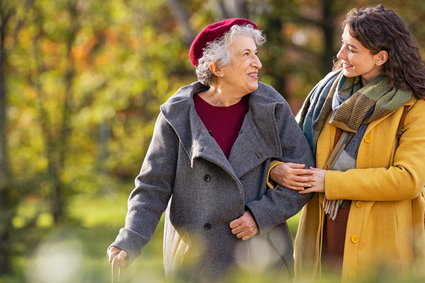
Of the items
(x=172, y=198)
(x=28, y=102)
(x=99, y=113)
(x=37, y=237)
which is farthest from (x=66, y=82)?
(x=172, y=198)

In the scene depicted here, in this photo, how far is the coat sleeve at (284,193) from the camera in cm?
350

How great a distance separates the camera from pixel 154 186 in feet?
11.8

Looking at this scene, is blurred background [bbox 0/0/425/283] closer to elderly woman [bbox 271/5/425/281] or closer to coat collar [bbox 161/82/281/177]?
coat collar [bbox 161/82/281/177]

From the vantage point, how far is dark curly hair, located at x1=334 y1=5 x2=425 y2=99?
344cm

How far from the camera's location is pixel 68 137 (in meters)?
13.5

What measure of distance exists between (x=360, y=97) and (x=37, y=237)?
540 cm

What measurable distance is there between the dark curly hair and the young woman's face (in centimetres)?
2

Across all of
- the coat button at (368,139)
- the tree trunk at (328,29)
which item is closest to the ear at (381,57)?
the coat button at (368,139)

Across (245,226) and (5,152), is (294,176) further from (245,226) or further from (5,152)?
(5,152)

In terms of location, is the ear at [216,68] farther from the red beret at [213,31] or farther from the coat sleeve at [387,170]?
the coat sleeve at [387,170]

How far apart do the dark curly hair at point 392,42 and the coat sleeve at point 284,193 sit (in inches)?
18.0

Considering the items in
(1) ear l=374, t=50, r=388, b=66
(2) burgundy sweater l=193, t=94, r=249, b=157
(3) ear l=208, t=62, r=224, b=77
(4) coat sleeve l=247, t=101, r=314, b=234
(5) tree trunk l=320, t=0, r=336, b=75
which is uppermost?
A: (3) ear l=208, t=62, r=224, b=77

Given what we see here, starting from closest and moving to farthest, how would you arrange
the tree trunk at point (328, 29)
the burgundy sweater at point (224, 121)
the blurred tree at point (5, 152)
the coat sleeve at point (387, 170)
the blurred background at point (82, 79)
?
the coat sleeve at point (387, 170), the burgundy sweater at point (224, 121), the blurred tree at point (5, 152), the blurred background at point (82, 79), the tree trunk at point (328, 29)

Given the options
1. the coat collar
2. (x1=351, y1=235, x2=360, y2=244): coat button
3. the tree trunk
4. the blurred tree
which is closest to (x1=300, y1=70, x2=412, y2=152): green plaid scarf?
the coat collar
